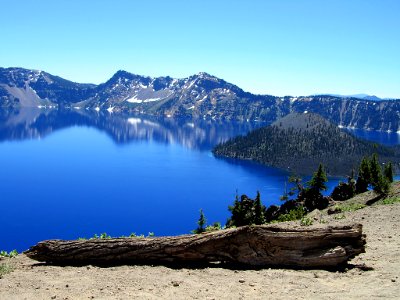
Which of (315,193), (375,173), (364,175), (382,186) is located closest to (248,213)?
(315,193)

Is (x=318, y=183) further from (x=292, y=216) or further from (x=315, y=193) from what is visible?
(x=292, y=216)

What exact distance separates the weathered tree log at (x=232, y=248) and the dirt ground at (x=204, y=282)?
0.64 meters

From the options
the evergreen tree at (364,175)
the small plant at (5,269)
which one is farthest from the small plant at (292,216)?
the small plant at (5,269)

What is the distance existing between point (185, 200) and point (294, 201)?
313 feet

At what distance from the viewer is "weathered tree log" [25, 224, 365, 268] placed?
19.0 meters

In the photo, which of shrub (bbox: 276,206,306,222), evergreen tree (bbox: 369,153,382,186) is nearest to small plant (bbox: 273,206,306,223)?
shrub (bbox: 276,206,306,222)

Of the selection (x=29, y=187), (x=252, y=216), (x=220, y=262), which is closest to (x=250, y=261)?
(x=220, y=262)

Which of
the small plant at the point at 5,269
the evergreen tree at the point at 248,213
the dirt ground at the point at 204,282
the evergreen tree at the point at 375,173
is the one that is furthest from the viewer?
the evergreen tree at the point at 248,213

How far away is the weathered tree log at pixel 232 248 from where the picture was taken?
19.0 m

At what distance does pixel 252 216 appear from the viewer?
8075 cm

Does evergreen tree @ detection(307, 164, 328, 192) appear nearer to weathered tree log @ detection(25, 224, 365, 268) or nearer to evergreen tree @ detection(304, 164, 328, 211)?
evergreen tree @ detection(304, 164, 328, 211)

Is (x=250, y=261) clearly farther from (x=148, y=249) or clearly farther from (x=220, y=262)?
(x=148, y=249)

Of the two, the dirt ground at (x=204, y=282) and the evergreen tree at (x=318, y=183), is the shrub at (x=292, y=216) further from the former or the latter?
the dirt ground at (x=204, y=282)

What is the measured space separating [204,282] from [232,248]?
285cm
